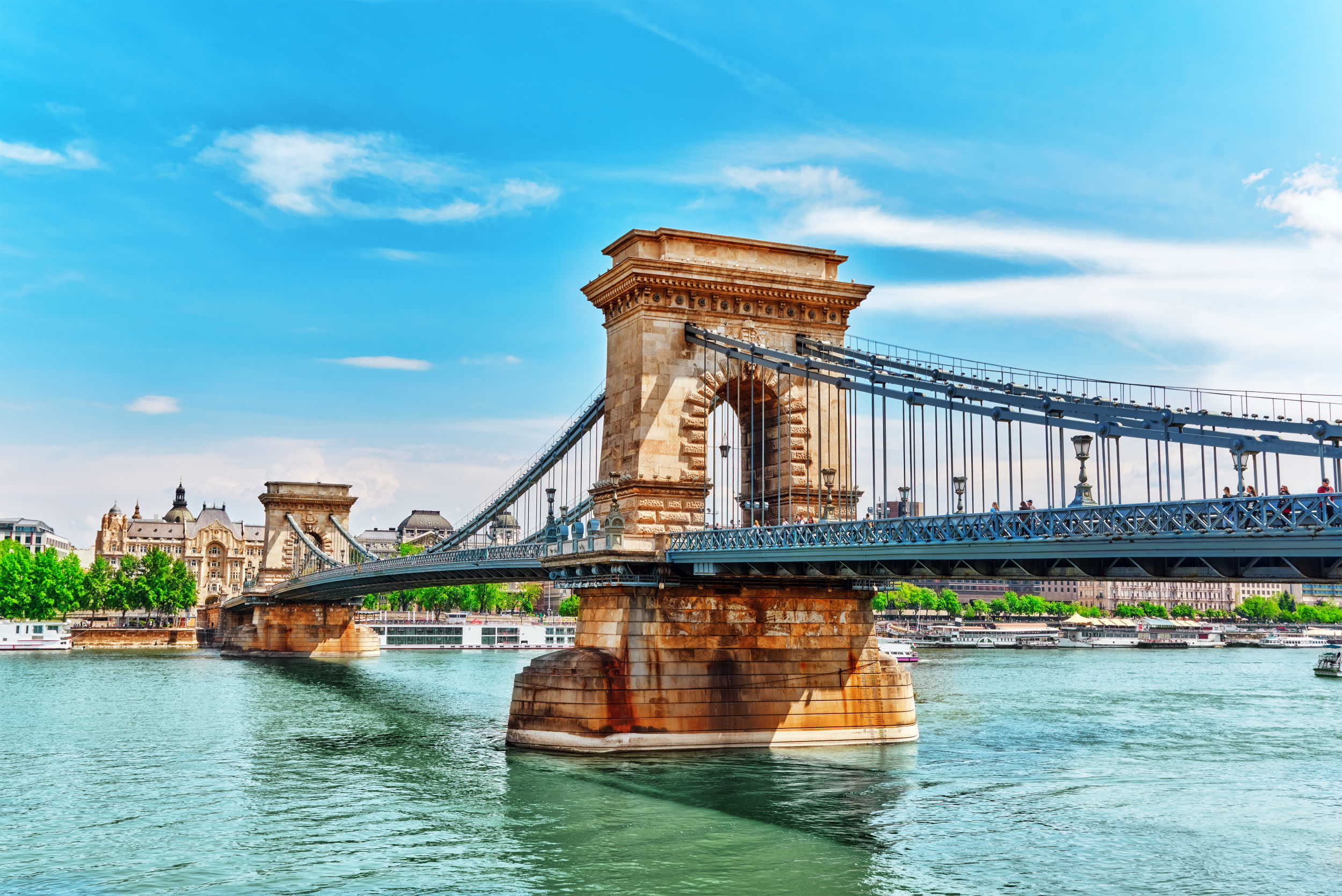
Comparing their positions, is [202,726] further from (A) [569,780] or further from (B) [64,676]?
(B) [64,676]

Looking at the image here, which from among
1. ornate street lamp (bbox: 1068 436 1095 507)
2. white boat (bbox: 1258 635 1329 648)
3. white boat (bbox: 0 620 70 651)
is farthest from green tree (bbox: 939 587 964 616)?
ornate street lamp (bbox: 1068 436 1095 507)

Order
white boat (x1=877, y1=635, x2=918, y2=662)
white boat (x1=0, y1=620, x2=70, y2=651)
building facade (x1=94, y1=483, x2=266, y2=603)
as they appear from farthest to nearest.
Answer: building facade (x1=94, y1=483, x2=266, y2=603) → white boat (x1=877, y1=635, x2=918, y2=662) → white boat (x1=0, y1=620, x2=70, y2=651)

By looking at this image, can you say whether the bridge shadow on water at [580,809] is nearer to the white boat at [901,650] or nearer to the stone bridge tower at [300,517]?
the white boat at [901,650]

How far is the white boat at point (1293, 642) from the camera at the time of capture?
520 ft

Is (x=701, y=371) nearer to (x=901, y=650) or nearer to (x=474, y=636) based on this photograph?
(x=901, y=650)

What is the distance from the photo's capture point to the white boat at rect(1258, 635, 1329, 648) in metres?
158

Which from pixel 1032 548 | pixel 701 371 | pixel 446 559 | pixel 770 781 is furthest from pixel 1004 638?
pixel 1032 548

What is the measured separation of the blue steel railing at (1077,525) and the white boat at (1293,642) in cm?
14537

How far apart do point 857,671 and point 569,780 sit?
1105 centimetres

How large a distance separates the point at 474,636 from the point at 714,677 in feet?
295

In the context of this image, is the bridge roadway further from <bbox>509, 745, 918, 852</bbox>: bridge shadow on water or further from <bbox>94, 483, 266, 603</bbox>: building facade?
<bbox>94, 483, 266, 603</bbox>: building facade

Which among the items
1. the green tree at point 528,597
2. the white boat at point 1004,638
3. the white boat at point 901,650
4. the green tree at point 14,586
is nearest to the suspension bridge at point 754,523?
the white boat at point 901,650

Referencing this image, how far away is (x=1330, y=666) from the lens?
92.9 m

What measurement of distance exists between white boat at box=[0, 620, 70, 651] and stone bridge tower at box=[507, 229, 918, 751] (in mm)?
78095
